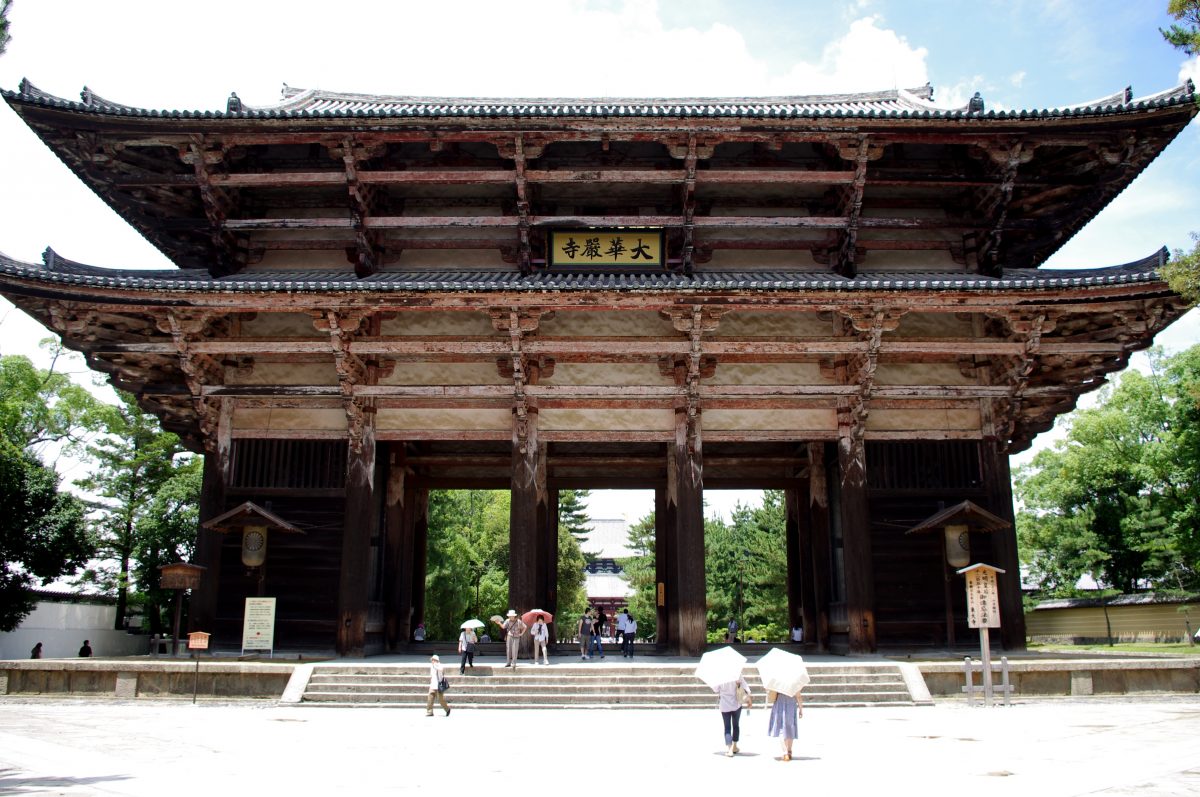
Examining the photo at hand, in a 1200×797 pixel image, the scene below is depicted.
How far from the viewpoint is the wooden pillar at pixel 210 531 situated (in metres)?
15.9

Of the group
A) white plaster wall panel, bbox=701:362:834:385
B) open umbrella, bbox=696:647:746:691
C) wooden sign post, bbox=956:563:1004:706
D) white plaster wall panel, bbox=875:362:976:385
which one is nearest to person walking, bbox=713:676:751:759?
open umbrella, bbox=696:647:746:691

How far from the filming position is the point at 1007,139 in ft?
51.9

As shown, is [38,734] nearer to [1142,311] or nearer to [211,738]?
[211,738]

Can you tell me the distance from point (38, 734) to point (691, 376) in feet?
36.8

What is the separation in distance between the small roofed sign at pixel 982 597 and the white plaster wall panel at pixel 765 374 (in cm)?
473

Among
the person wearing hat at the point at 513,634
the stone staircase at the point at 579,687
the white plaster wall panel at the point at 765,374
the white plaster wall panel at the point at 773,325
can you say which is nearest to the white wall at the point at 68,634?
the stone staircase at the point at 579,687

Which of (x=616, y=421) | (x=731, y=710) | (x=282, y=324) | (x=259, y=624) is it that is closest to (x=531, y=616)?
(x=616, y=421)

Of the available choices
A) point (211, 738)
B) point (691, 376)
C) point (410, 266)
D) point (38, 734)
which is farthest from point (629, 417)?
point (38, 734)

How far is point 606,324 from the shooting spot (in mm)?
17031

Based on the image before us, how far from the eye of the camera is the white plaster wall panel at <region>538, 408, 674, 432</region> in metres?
16.8

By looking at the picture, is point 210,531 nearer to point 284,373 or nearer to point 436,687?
point 284,373

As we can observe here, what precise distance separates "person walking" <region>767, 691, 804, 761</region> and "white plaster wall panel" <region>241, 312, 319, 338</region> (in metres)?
11.9

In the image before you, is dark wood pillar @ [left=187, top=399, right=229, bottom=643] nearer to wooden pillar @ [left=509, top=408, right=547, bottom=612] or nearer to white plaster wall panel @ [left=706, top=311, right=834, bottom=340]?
wooden pillar @ [left=509, top=408, right=547, bottom=612]

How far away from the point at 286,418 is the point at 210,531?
2513 mm
